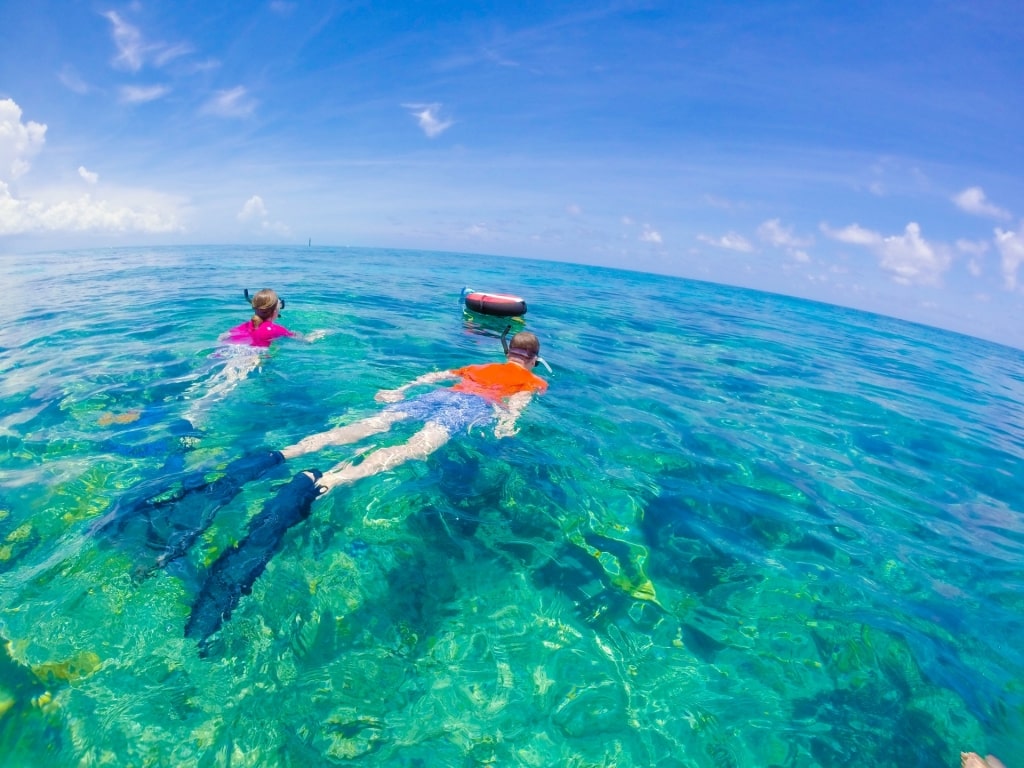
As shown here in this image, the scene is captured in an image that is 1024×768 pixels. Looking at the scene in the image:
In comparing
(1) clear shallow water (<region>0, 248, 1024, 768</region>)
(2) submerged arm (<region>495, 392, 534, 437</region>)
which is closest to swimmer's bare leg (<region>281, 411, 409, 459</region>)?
(1) clear shallow water (<region>0, 248, 1024, 768</region>)

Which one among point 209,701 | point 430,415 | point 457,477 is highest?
point 430,415

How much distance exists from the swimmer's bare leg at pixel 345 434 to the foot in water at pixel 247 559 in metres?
0.77

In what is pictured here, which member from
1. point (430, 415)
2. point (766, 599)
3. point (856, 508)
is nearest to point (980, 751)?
→ point (766, 599)

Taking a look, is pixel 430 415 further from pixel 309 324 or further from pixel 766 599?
pixel 309 324

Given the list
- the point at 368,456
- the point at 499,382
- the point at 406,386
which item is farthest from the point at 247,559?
the point at 499,382

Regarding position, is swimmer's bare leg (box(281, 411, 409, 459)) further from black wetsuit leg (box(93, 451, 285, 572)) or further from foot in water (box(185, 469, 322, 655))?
foot in water (box(185, 469, 322, 655))

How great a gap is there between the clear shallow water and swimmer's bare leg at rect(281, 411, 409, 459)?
0.30 metres

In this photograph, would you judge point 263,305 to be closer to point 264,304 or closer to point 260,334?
point 264,304

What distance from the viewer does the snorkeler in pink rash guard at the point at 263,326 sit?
813cm

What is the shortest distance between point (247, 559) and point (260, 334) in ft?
18.8

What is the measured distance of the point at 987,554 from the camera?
5555mm

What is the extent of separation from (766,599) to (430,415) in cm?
423

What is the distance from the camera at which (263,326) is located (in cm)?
825

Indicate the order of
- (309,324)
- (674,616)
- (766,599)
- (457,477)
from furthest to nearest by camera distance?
(309,324) < (457,477) < (766,599) < (674,616)
